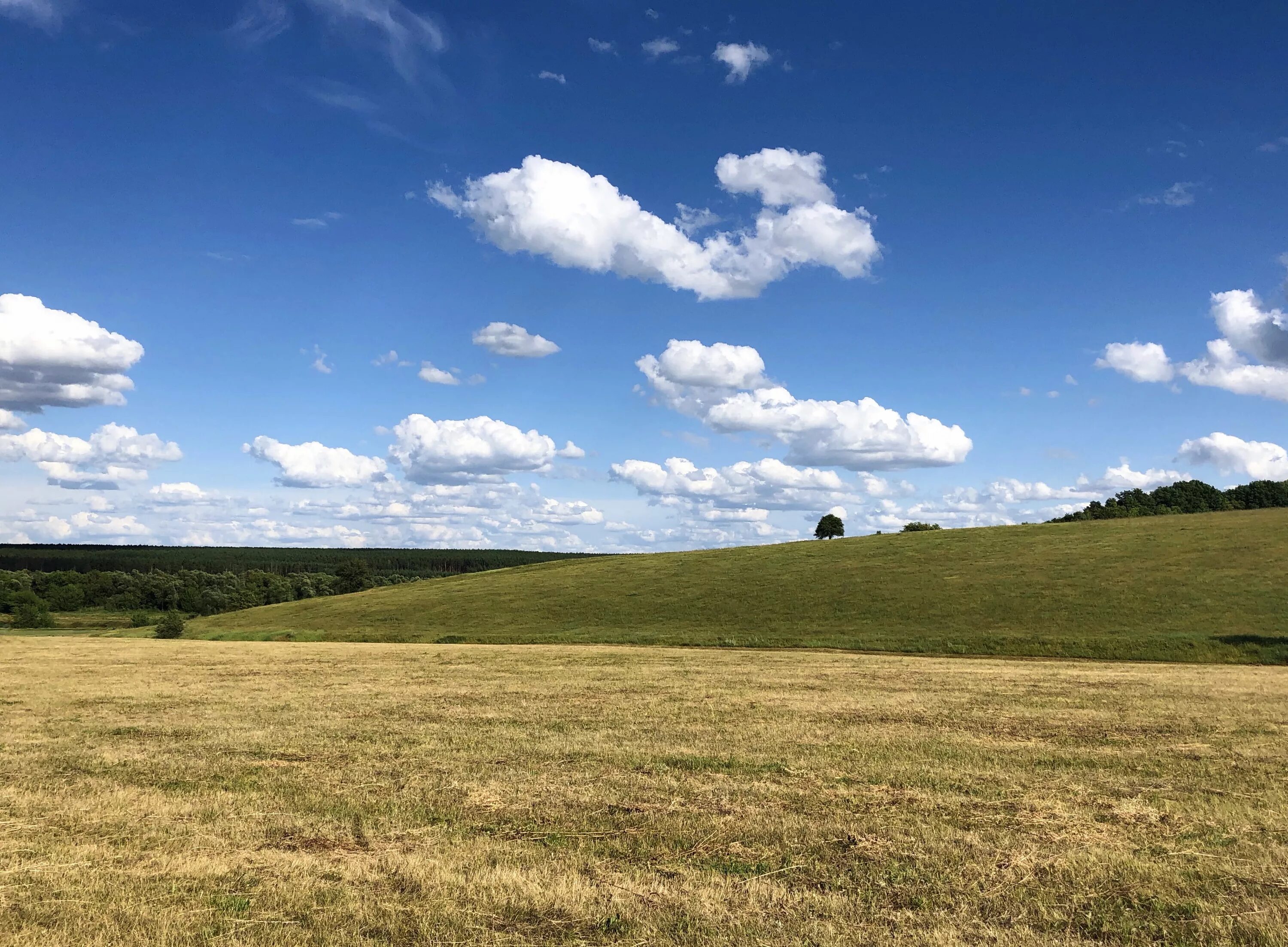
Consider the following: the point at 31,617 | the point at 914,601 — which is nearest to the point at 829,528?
the point at 914,601

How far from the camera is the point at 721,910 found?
837 cm

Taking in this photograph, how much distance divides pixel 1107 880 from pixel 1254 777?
23.9ft

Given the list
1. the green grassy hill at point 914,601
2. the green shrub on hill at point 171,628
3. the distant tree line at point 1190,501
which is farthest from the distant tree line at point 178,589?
the distant tree line at point 1190,501

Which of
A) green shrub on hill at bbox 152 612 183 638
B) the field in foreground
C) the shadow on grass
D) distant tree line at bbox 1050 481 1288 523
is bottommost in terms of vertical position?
green shrub on hill at bbox 152 612 183 638

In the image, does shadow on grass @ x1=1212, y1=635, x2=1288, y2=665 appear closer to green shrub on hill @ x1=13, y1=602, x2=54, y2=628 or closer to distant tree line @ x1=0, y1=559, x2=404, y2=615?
distant tree line @ x1=0, y1=559, x2=404, y2=615

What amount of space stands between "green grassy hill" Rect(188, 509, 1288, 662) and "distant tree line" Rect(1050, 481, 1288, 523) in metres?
40.1

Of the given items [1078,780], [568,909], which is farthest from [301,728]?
[1078,780]

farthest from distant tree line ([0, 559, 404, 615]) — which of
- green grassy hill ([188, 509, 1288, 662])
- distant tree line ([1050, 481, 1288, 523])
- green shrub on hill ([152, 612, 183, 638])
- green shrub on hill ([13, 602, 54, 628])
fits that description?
distant tree line ([1050, 481, 1288, 523])

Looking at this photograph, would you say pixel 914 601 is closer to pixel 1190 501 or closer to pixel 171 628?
pixel 171 628

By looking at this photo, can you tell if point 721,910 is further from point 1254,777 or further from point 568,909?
point 1254,777

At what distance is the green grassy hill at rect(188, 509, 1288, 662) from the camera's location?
52469mm

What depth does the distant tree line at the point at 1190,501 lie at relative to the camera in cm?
13075

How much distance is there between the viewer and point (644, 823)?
11.5 metres

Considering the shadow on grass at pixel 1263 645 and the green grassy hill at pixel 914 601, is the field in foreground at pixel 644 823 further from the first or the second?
the green grassy hill at pixel 914 601
